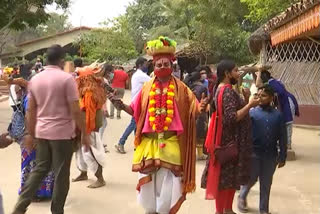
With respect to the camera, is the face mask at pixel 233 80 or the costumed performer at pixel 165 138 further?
the face mask at pixel 233 80

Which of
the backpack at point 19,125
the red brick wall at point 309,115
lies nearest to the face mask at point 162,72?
the backpack at point 19,125

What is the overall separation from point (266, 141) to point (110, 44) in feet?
91.7

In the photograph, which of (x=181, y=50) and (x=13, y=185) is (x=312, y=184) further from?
(x=181, y=50)

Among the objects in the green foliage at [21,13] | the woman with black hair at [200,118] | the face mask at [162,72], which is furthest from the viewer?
the green foliage at [21,13]

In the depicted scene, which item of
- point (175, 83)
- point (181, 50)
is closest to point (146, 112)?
point (175, 83)

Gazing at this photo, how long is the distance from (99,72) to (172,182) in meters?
2.34

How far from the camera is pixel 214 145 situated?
4910mm

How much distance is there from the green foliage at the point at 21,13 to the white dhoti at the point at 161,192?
13.1m

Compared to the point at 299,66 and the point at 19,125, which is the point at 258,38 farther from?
the point at 19,125

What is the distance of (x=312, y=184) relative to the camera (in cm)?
708

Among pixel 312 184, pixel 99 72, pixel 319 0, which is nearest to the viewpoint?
pixel 319 0

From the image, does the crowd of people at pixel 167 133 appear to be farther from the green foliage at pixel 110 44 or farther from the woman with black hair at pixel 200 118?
the green foliage at pixel 110 44

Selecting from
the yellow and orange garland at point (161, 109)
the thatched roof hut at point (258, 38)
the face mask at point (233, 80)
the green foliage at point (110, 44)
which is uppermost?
the green foliage at point (110, 44)

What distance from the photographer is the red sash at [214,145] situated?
15.9ft
